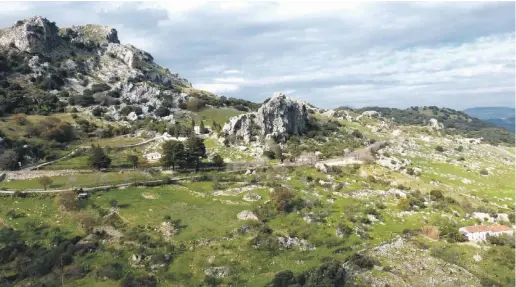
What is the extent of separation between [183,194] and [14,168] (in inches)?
1330

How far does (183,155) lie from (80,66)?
4186 inches

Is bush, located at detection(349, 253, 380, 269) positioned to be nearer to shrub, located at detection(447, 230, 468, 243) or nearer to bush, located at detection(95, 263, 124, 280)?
shrub, located at detection(447, 230, 468, 243)

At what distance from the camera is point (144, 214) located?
54438 millimetres

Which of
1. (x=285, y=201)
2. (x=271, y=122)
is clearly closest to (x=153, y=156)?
(x=271, y=122)

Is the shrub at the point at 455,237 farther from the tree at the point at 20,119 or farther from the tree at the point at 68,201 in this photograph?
the tree at the point at 20,119

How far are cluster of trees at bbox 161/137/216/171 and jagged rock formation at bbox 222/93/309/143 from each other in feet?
80.0

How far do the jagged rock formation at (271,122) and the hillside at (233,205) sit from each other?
0.42 metres

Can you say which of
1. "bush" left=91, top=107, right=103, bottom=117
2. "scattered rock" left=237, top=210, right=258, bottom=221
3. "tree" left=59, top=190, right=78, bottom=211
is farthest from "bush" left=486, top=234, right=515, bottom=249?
"bush" left=91, top=107, right=103, bottom=117

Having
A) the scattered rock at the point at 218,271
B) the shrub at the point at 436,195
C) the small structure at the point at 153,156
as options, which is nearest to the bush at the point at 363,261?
the scattered rock at the point at 218,271

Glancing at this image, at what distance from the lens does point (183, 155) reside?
7562 cm

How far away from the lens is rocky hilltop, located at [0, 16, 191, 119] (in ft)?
438

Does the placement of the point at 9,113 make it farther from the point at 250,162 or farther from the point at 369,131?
Answer: the point at 369,131

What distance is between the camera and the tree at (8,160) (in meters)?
69.2

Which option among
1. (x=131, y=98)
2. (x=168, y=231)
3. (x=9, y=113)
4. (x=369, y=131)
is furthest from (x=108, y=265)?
(x=369, y=131)
